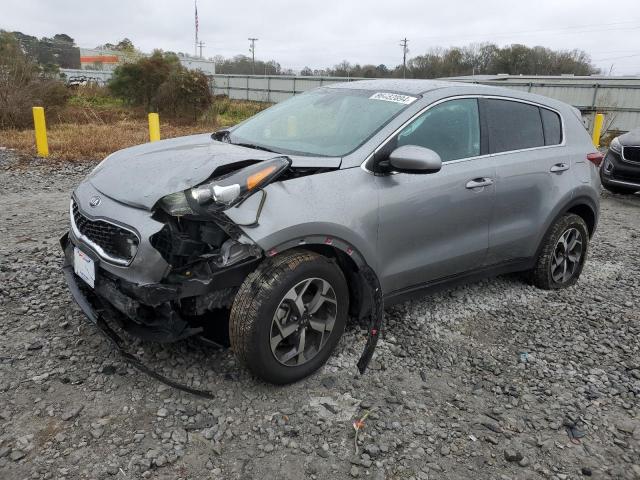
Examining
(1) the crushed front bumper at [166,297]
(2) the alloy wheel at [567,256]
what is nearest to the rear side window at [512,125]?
(2) the alloy wheel at [567,256]

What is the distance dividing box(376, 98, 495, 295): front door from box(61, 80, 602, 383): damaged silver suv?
0.03ft

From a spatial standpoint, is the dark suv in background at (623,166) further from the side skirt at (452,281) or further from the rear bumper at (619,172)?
the side skirt at (452,281)

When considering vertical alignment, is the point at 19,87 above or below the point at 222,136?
above

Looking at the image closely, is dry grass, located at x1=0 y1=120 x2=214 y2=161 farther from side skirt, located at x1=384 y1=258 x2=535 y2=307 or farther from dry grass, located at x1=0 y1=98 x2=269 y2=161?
side skirt, located at x1=384 y1=258 x2=535 y2=307

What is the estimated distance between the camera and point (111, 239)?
9.00 feet

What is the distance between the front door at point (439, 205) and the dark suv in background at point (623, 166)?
6164 millimetres

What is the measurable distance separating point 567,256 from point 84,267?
3809mm

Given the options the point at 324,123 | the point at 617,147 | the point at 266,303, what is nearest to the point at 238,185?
the point at 266,303

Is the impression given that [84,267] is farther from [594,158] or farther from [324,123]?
[594,158]

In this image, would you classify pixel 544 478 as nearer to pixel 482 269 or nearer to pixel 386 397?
pixel 386 397

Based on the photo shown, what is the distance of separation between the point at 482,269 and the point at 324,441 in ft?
6.30

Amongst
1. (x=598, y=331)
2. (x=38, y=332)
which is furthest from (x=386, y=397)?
(x=38, y=332)

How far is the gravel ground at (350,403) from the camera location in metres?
2.40

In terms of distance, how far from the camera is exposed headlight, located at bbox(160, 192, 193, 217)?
264 cm
